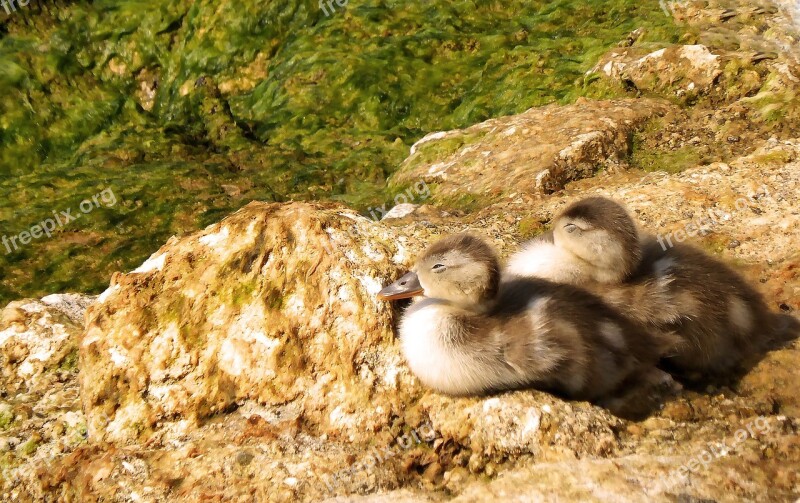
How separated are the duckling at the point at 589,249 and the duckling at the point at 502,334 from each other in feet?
1.01

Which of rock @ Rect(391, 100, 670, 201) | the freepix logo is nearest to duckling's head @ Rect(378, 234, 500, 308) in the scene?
rock @ Rect(391, 100, 670, 201)

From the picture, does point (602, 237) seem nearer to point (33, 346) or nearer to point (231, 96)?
point (33, 346)

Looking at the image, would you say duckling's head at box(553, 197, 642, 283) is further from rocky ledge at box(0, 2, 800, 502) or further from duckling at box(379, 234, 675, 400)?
rocky ledge at box(0, 2, 800, 502)

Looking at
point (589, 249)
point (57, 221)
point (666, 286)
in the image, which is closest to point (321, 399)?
point (589, 249)

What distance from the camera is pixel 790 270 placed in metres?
5.07

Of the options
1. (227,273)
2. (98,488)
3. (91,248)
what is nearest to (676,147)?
(227,273)

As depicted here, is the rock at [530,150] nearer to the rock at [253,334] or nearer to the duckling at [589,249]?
the duckling at [589,249]

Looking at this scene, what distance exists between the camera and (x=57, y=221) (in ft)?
31.6

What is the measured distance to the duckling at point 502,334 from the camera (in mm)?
3684

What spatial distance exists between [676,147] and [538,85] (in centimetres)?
357

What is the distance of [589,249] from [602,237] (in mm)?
132

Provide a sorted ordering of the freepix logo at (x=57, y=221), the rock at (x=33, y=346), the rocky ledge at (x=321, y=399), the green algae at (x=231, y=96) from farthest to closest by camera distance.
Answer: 1. the green algae at (x=231, y=96)
2. the freepix logo at (x=57, y=221)
3. the rock at (x=33, y=346)
4. the rocky ledge at (x=321, y=399)

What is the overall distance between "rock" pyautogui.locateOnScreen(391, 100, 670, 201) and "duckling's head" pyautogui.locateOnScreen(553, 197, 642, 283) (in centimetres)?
241

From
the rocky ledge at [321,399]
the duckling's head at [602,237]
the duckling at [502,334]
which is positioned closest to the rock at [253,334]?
the rocky ledge at [321,399]
